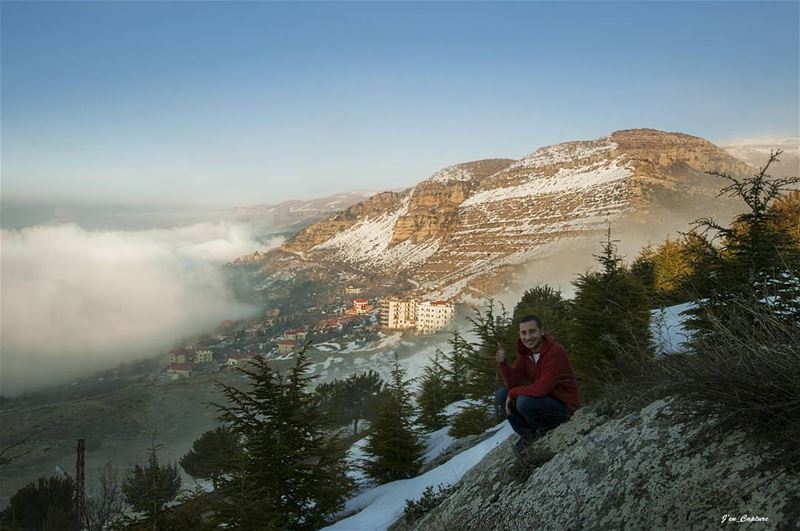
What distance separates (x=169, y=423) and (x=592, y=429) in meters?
86.0

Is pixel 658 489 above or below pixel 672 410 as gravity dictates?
→ below

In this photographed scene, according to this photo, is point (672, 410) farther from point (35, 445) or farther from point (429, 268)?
point (429, 268)

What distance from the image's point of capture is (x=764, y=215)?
1120cm

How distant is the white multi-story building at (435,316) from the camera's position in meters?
108

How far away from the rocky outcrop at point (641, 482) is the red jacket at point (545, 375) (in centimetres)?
36

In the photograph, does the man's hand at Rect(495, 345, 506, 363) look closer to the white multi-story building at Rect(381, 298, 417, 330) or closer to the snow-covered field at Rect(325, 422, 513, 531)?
the snow-covered field at Rect(325, 422, 513, 531)

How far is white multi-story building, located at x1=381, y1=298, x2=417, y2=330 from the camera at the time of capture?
11488cm

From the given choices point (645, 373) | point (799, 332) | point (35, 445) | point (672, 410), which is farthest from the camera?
point (35, 445)

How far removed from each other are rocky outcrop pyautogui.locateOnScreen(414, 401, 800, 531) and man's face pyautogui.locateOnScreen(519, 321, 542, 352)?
33.3 inches

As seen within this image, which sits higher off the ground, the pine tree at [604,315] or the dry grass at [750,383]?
the dry grass at [750,383]

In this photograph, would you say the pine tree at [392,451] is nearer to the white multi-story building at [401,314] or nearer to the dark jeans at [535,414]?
the dark jeans at [535,414]

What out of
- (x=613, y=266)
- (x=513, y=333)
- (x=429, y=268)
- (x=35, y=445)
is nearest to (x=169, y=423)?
(x=35, y=445)

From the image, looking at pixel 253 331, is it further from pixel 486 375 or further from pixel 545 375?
pixel 545 375

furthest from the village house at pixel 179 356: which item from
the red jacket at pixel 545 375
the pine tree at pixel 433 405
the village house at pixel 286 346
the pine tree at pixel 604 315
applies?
the red jacket at pixel 545 375
